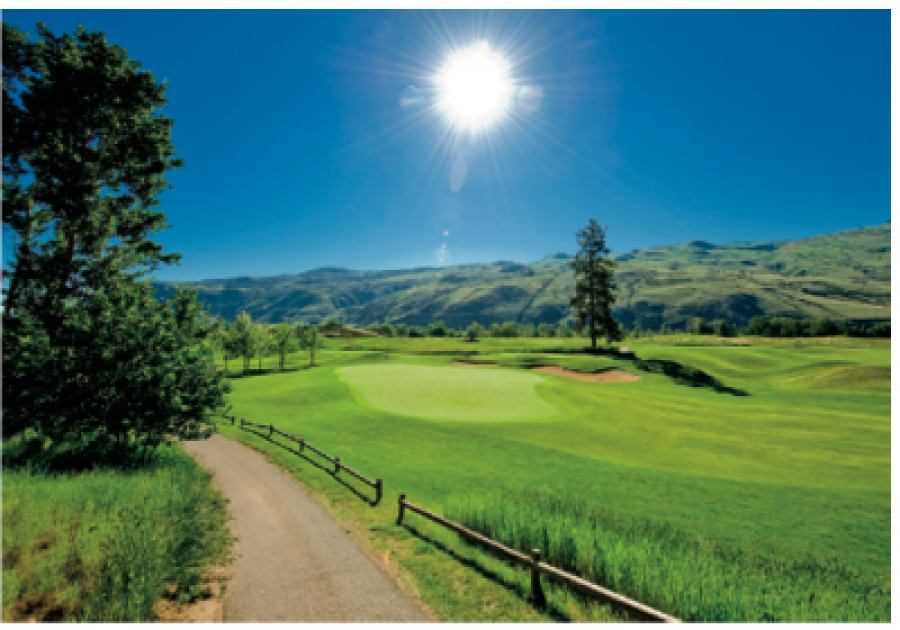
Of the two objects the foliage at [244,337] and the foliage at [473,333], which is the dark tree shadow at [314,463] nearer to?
the foliage at [244,337]

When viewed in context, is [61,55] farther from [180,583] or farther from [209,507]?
[180,583]

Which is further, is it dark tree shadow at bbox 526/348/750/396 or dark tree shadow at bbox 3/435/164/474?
dark tree shadow at bbox 526/348/750/396

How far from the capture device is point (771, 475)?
663 inches

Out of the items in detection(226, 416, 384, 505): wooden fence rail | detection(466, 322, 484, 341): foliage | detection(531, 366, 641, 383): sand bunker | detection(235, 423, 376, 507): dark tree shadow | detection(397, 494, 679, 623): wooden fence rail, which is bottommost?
detection(235, 423, 376, 507): dark tree shadow

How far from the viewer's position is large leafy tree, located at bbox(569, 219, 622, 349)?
63.4m

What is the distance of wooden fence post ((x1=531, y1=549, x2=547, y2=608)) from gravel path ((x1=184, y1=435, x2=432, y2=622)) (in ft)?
8.97

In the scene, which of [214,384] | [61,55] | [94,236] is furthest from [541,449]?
[61,55]

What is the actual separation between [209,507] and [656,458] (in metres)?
20.9

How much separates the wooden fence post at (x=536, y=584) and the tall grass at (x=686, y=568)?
66.6 inches

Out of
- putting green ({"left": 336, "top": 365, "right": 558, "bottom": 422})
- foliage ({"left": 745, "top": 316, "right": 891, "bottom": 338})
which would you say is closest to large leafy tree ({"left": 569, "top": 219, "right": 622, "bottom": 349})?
putting green ({"left": 336, "top": 365, "right": 558, "bottom": 422})

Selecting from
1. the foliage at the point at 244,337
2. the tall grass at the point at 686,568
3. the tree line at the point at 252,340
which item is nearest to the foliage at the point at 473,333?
the tree line at the point at 252,340

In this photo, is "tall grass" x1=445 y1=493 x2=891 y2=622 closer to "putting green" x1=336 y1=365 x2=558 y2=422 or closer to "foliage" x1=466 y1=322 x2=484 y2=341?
"putting green" x1=336 y1=365 x2=558 y2=422

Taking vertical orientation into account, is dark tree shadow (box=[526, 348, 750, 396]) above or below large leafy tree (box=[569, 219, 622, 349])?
below

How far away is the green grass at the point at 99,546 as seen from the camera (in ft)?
26.6
